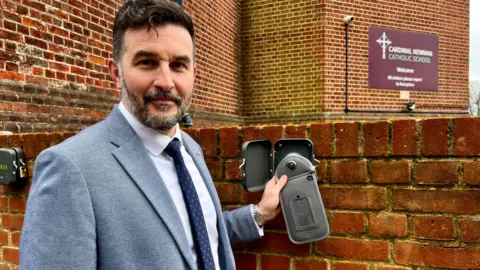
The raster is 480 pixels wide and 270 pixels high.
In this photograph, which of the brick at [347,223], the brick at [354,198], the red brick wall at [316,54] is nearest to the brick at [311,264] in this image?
the brick at [347,223]

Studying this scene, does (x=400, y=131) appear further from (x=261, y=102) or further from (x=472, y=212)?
(x=261, y=102)

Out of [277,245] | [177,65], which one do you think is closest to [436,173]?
[277,245]

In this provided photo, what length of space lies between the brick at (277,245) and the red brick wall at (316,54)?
677 cm

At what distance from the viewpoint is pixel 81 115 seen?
4.24 m

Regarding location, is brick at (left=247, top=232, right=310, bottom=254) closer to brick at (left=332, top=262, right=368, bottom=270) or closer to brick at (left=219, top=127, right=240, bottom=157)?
brick at (left=332, top=262, right=368, bottom=270)

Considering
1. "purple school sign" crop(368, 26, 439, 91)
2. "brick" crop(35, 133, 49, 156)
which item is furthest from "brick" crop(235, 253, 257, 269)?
Result: "purple school sign" crop(368, 26, 439, 91)

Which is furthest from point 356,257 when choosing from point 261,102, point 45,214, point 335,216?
point 261,102

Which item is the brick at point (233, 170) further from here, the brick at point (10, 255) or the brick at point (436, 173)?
the brick at point (10, 255)

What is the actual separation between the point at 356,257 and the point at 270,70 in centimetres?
776

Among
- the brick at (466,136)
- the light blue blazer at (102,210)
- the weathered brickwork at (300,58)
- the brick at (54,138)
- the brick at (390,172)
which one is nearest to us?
the light blue blazer at (102,210)

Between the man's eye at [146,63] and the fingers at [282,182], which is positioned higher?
the man's eye at [146,63]

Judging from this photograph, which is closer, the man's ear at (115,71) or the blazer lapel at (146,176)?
the blazer lapel at (146,176)

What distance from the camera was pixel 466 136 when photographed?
1511 millimetres

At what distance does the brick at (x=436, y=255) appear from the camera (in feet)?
5.00
